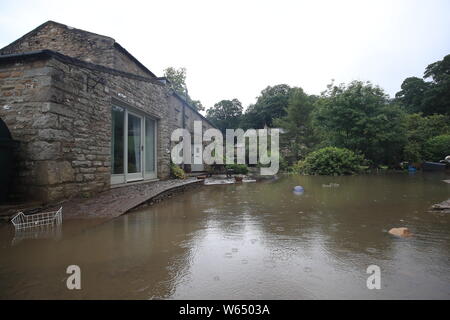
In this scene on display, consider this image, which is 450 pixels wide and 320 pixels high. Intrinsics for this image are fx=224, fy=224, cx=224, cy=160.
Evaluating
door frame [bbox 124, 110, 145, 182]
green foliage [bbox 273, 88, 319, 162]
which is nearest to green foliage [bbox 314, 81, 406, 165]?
green foliage [bbox 273, 88, 319, 162]

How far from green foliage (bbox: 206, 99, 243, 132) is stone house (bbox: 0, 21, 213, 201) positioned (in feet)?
107

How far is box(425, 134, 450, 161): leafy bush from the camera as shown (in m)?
16.6

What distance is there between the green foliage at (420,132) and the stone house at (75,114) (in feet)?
61.5

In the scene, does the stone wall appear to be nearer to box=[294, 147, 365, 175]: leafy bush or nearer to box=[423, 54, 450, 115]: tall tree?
box=[294, 147, 365, 175]: leafy bush

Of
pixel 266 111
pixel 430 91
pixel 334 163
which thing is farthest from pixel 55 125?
pixel 430 91

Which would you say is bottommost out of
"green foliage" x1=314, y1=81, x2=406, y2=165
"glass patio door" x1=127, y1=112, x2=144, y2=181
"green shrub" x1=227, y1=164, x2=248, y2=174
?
"green shrub" x1=227, y1=164, x2=248, y2=174

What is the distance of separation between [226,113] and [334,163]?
97.3 ft

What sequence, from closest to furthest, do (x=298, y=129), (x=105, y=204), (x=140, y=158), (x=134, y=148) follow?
(x=105, y=204)
(x=134, y=148)
(x=140, y=158)
(x=298, y=129)

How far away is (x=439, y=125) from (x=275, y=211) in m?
24.8

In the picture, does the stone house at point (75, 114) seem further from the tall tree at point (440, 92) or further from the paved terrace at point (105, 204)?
the tall tree at point (440, 92)

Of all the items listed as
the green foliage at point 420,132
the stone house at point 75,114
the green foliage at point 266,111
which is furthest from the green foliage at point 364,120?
the green foliage at point 266,111

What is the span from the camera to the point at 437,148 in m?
17.0

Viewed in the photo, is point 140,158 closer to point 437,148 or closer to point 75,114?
point 75,114

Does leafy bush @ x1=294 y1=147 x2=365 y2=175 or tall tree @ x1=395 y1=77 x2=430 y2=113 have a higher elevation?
tall tree @ x1=395 y1=77 x2=430 y2=113
